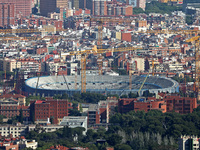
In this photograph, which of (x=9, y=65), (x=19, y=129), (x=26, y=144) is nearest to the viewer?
(x=26, y=144)

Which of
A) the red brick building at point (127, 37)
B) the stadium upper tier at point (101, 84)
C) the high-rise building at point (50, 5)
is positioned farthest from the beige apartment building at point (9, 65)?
the high-rise building at point (50, 5)

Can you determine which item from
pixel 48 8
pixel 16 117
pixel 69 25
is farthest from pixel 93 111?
pixel 48 8

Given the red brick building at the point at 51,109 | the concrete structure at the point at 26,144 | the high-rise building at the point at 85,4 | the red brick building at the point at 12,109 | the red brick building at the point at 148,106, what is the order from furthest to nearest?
the high-rise building at the point at 85,4, the red brick building at the point at 148,106, the red brick building at the point at 12,109, the red brick building at the point at 51,109, the concrete structure at the point at 26,144

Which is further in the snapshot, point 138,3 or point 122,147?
point 138,3

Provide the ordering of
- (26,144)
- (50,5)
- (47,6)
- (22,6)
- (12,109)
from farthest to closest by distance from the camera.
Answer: (47,6) < (50,5) < (22,6) < (12,109) < (26,144)

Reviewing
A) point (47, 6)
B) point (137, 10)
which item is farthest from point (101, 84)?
point (137, 10)

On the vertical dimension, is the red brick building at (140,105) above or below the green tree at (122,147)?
below

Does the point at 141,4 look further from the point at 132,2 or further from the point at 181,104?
the point at 181,104

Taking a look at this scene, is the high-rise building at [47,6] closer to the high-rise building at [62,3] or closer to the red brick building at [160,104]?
→ the high-rise building at [62,3]

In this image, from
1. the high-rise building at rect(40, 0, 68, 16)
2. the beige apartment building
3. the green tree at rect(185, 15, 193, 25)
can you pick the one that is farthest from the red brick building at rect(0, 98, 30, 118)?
the high-rise building at rect(40, 0, 68, 16)
